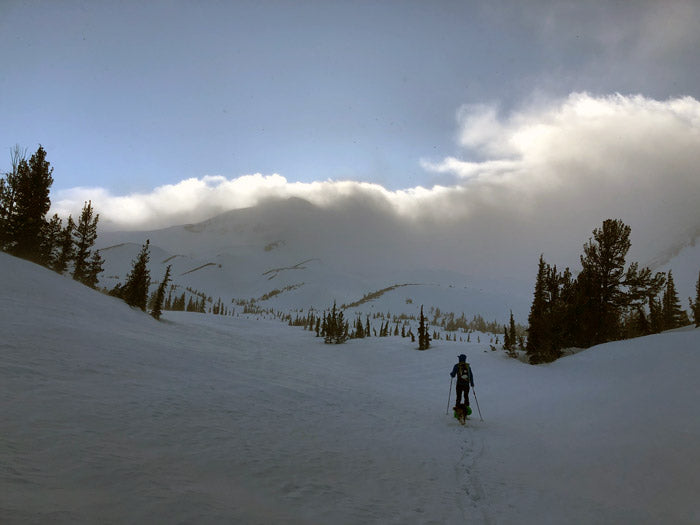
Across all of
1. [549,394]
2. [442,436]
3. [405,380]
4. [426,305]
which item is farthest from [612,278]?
[426,305]

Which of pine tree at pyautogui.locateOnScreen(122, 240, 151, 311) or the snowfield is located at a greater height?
pine tree at pyautogui.locateOnScreen(122, 240, 151, 311)

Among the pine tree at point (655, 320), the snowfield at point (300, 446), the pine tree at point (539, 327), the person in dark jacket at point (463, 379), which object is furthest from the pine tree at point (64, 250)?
the pine tree at point (655, 320)

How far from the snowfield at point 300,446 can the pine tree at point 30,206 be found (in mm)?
24315

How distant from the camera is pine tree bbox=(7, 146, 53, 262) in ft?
107

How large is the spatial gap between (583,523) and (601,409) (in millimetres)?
7799

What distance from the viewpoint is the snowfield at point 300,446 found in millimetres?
4297

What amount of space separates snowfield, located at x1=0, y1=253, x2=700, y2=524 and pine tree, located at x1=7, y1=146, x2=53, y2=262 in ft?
79.8

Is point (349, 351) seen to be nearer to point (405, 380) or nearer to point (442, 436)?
point (405, 380)

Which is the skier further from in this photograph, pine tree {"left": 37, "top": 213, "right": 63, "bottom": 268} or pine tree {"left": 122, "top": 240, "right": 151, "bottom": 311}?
pine tree {"left": 37, "top": 213, "right": 63, "bottom": 268}

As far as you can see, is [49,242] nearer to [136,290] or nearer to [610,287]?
[136,290]

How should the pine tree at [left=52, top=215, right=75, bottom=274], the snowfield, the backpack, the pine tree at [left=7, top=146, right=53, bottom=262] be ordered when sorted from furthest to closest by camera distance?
the pine tree at [left=52, top=215, right=75, bottom=274] → the pine tree at [left=7, top=146, right=53, bottom=262] → the backpack → the snowfield

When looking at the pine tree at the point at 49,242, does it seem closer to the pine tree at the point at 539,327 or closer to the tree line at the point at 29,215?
the tree line at the point at 29,215

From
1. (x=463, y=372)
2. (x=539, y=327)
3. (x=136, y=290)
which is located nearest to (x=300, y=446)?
(x=463, y=372)

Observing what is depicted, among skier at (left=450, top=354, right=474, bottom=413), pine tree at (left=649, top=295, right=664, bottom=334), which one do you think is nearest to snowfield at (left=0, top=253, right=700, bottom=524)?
skier at (left=450, top=354, right=474, bottom=413)
